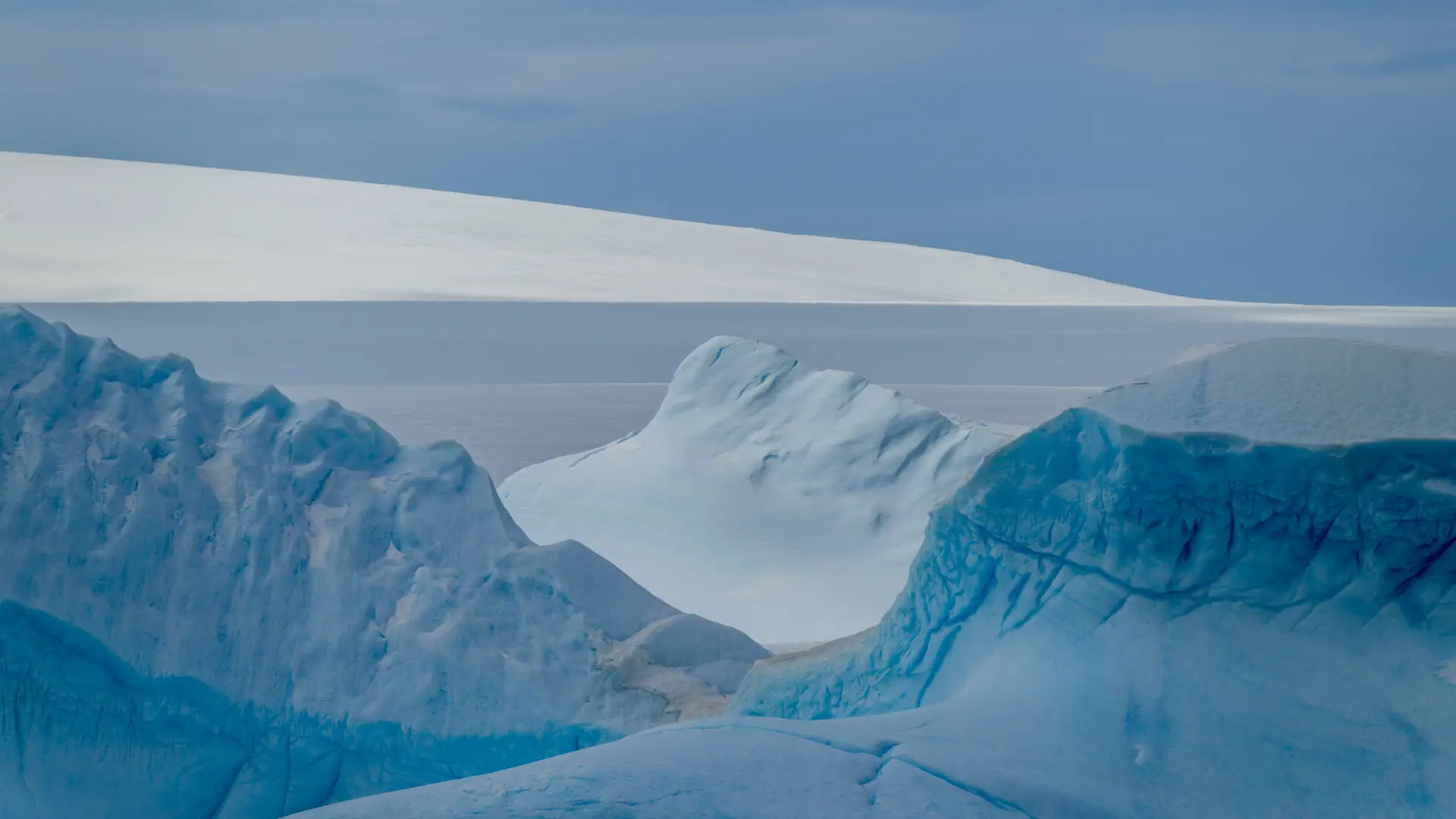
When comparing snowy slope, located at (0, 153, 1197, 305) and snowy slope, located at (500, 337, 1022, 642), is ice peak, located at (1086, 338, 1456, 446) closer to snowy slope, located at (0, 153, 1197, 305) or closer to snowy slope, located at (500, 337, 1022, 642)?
snowy slope, located at (500, 337, 1022, 642)

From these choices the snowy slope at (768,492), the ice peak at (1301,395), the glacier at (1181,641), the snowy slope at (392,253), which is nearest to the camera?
the glacier at (1181,641)

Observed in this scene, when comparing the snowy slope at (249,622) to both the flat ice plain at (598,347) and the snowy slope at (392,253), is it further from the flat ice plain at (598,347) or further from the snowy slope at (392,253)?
the snowy slope at (392,253)

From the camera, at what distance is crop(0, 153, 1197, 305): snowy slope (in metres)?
22.5

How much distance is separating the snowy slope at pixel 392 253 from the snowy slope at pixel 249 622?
59.0 ft

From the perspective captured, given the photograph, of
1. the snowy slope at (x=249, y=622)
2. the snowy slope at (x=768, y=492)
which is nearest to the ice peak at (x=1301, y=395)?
the snowy slope at (x=249, y=622)

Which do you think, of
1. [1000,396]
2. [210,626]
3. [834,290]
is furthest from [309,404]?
[834,290]

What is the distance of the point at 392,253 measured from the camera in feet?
85.0

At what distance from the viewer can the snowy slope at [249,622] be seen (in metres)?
2.89

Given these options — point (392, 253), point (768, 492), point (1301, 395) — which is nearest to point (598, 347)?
point (768, 492)

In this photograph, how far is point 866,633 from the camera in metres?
2.70

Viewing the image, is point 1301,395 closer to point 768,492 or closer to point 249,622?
point 249,622

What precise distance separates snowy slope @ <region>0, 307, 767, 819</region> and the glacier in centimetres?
108

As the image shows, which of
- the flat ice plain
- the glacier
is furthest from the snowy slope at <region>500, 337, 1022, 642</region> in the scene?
the glacier

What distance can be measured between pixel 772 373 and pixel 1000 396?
5.07m
